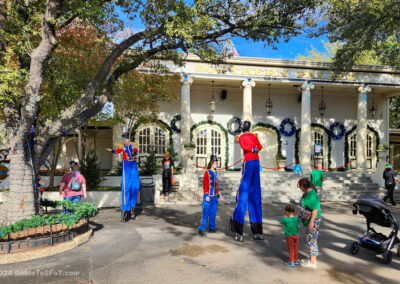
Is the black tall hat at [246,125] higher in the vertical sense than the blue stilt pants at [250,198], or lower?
higher

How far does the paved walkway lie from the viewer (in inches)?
154

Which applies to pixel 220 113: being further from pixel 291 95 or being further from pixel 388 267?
pixel 388 267

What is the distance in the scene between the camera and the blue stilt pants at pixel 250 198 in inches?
224

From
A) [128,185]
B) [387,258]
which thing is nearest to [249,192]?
[387,258]

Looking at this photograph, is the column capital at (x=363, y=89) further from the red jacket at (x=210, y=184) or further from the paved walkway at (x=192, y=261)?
the red jacket at (x=210, y=184)

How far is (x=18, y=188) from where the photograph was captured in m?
5.43

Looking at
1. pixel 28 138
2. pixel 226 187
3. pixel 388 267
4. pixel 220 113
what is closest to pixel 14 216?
pixel 28 138

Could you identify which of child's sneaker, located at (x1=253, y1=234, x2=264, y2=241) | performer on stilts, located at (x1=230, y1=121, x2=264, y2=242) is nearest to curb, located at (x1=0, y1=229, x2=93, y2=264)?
performer on stilts, located at (x1=230, y1=121, x2=264, y2=242)

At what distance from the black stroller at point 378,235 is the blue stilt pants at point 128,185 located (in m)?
5.14

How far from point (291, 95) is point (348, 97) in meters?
3.96

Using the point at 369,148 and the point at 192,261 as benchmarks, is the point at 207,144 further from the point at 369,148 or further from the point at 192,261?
the point at 192,261

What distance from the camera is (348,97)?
1858 centimetres

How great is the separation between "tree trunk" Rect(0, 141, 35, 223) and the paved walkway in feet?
4.52

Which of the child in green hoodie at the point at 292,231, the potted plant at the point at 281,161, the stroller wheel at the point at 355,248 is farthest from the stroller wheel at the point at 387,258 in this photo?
the potted plant at the point at 281,161
